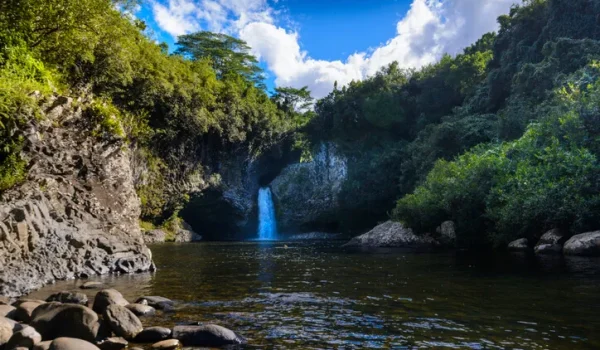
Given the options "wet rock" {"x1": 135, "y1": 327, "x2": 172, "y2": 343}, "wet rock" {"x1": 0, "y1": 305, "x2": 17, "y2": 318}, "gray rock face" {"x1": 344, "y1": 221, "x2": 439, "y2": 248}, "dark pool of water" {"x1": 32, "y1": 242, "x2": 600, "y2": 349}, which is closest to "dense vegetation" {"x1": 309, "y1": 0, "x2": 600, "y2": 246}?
"gray rock face" {"x1": 344, "y1": 221, "x2": 439, "y2": 248}

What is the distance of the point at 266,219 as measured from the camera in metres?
52.8

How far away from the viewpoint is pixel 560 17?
113 feet

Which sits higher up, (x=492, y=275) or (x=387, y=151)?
(x=387, y=151)

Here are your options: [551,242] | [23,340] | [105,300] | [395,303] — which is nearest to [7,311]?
[105,300]

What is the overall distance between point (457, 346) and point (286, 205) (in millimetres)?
46702

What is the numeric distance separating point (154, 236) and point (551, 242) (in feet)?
105

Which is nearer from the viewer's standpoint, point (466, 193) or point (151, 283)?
point (151, 283)

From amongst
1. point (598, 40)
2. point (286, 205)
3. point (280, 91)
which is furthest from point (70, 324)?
point (280, 91)

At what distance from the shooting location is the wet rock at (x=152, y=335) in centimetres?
639

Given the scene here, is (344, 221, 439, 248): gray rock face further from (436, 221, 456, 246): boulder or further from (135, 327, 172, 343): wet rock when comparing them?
(135, 327, 172, 343): wet rock

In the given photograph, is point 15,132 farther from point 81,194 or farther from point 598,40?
point 598,40

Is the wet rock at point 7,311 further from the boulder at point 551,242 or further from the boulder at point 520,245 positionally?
the boulder at point 520,245

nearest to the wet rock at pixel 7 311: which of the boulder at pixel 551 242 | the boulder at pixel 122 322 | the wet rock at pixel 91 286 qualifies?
the boulder at pixel 122 322

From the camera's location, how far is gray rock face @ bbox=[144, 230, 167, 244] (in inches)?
1509
